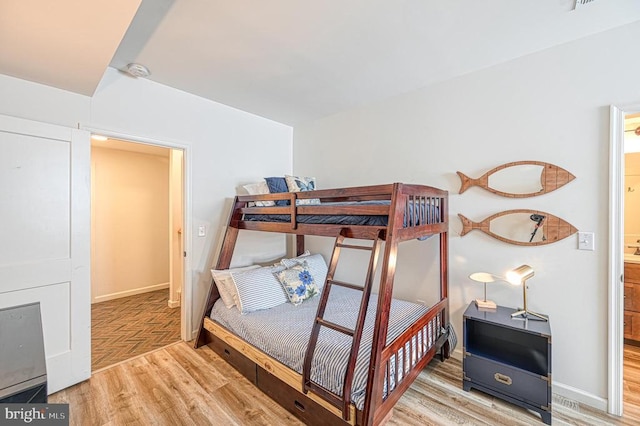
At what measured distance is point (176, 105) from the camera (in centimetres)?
276

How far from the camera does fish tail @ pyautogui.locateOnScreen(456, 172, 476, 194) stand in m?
2.44

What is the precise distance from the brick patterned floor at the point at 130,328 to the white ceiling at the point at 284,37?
2.41 metres

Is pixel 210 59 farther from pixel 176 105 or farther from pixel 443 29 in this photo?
pixel 443 29

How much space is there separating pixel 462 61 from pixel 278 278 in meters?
2.60

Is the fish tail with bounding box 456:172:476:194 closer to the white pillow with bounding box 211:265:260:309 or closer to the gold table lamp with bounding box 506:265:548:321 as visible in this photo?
the gold table lamp with bounding box 506:265:548:321

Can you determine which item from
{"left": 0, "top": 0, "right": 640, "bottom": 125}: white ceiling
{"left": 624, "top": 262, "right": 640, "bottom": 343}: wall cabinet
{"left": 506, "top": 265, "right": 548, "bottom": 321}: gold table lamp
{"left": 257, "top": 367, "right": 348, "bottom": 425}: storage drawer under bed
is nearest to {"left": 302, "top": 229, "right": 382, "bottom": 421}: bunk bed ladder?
{"left": 257, "top": 367, "right": 348, "bottom": 425}: storage drawer under bed

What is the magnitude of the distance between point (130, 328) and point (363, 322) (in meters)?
3.13

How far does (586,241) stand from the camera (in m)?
1.98

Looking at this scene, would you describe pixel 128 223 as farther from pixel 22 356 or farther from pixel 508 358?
pixel 508 358

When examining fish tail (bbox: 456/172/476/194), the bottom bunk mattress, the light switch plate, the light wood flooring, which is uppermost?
fish tail (bbox: 456/172/476/194)

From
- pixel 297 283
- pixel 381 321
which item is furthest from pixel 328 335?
pixel 297 283

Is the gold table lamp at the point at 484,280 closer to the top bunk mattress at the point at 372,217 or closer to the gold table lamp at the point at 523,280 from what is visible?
the gold table lamp at the point at 523,280

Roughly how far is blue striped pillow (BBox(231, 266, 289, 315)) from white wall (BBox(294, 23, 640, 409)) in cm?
145

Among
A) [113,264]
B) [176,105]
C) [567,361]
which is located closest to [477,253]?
[567,361]
